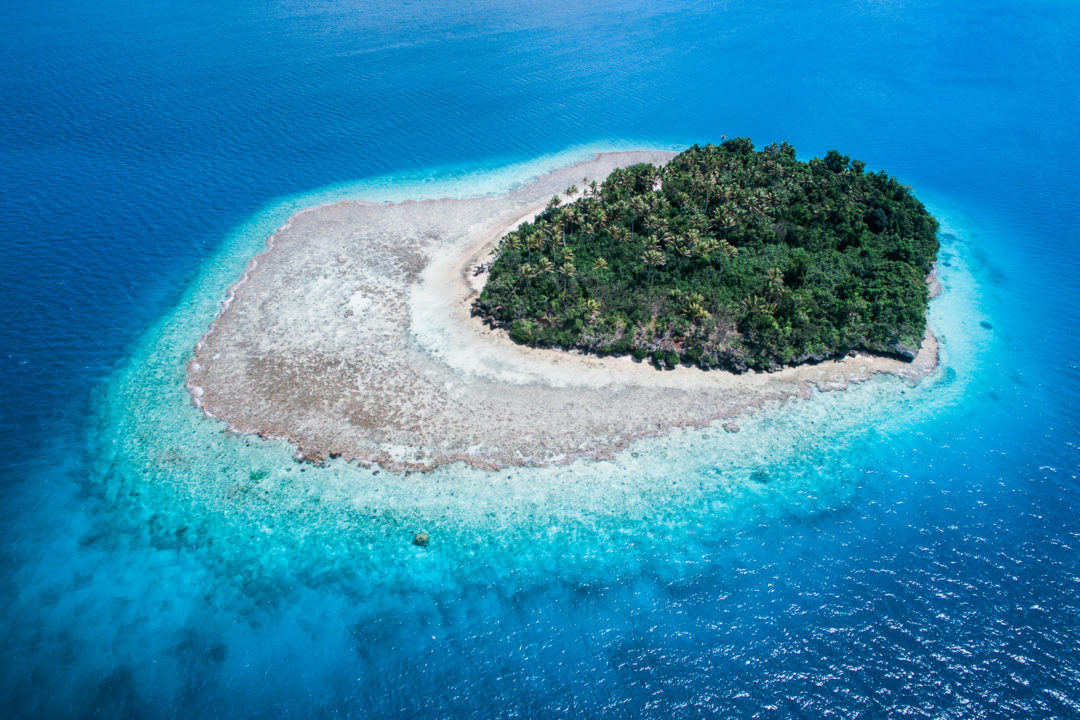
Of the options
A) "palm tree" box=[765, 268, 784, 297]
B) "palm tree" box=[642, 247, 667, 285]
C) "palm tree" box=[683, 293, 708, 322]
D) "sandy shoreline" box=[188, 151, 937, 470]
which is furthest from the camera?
"palm tree" box=[642, 247, 667, 285]

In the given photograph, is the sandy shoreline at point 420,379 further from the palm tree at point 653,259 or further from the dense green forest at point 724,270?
the palm tree at point 653,259

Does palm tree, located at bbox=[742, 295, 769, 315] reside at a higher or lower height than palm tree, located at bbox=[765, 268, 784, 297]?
lower

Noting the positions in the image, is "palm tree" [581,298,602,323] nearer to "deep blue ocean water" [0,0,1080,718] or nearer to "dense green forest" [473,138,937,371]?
"dense green forest" [473,138,937,371]

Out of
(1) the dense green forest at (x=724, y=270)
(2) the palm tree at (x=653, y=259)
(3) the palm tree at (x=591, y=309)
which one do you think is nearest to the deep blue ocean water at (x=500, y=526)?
(1) the dense green forest at (x=724, y=270)

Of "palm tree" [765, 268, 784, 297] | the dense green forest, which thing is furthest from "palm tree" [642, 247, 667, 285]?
"palm tree" [765, 268, 784, 297]

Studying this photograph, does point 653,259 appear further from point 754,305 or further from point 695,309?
point 754,305
